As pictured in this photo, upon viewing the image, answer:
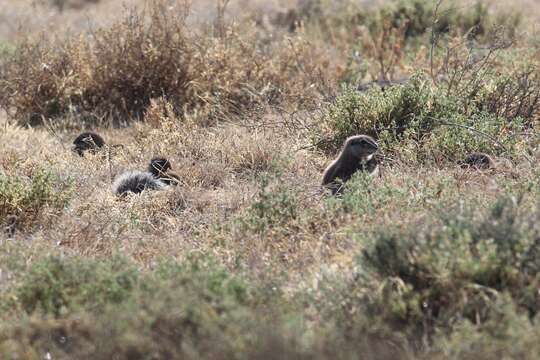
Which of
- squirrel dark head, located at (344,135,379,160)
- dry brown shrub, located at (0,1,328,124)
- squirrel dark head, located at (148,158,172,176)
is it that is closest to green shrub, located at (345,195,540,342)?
squirrel dark head, located at (344,135,379,160)

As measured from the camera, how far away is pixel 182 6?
12.7m

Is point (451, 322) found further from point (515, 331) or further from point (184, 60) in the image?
point (184, 60)

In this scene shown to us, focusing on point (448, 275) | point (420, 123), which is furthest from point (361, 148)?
point (448, 275)

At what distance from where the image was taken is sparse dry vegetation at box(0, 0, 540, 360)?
200 inches

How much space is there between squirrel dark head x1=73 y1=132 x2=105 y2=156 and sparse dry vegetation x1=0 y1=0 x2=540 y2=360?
0.24 meters

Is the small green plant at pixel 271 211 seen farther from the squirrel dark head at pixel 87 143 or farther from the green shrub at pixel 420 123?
the squirrel dark head at pixel 87 143

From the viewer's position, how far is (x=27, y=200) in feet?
25.0

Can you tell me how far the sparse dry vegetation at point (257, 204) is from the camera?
16.7 ft

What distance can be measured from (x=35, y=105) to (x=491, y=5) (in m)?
11.0

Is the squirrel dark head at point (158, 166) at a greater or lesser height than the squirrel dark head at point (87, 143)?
greater

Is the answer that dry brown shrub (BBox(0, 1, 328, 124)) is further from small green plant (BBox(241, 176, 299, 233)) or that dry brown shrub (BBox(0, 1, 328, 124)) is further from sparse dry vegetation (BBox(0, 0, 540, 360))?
small green plant (BBox(241, 176, 299, 233))

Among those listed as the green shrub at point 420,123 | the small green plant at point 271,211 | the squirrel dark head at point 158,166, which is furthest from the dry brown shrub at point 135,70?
the small green plant at point 271,211

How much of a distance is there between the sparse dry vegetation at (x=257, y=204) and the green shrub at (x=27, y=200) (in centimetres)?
2

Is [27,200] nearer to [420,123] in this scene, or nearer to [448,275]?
[448,275]
